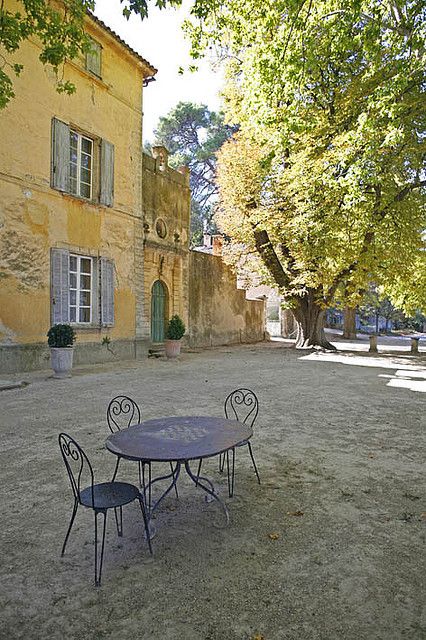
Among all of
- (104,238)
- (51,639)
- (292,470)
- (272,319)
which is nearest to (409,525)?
(292,470)

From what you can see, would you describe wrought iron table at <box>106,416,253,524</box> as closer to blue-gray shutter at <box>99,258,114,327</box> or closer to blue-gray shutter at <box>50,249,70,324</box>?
blue-gray shutter at <box>50,249,70,324</box>

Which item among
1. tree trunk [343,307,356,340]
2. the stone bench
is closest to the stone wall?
the stone bench

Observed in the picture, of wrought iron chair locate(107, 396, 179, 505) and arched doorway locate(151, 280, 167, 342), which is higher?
arched doorway locate(151, 280, 167, 342)

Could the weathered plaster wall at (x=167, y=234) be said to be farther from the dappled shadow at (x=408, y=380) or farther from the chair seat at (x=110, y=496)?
the chair seat at (x=110, y=496)

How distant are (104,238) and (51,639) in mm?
11297

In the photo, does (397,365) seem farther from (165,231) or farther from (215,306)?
(165,231)

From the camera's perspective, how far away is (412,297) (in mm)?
17234

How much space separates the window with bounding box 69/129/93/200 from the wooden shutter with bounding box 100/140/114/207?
32cm

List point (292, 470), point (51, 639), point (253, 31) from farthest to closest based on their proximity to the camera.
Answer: point (253, 31) → point (292, 470) → point (51, 639)

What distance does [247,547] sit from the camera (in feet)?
8.89

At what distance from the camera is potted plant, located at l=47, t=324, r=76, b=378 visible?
9.52 metres

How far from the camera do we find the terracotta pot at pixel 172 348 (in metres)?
13.4

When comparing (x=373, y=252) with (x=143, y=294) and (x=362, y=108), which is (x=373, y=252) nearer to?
(x=362, y=108)

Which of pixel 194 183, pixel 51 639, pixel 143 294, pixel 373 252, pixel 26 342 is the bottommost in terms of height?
pixel 51 639
